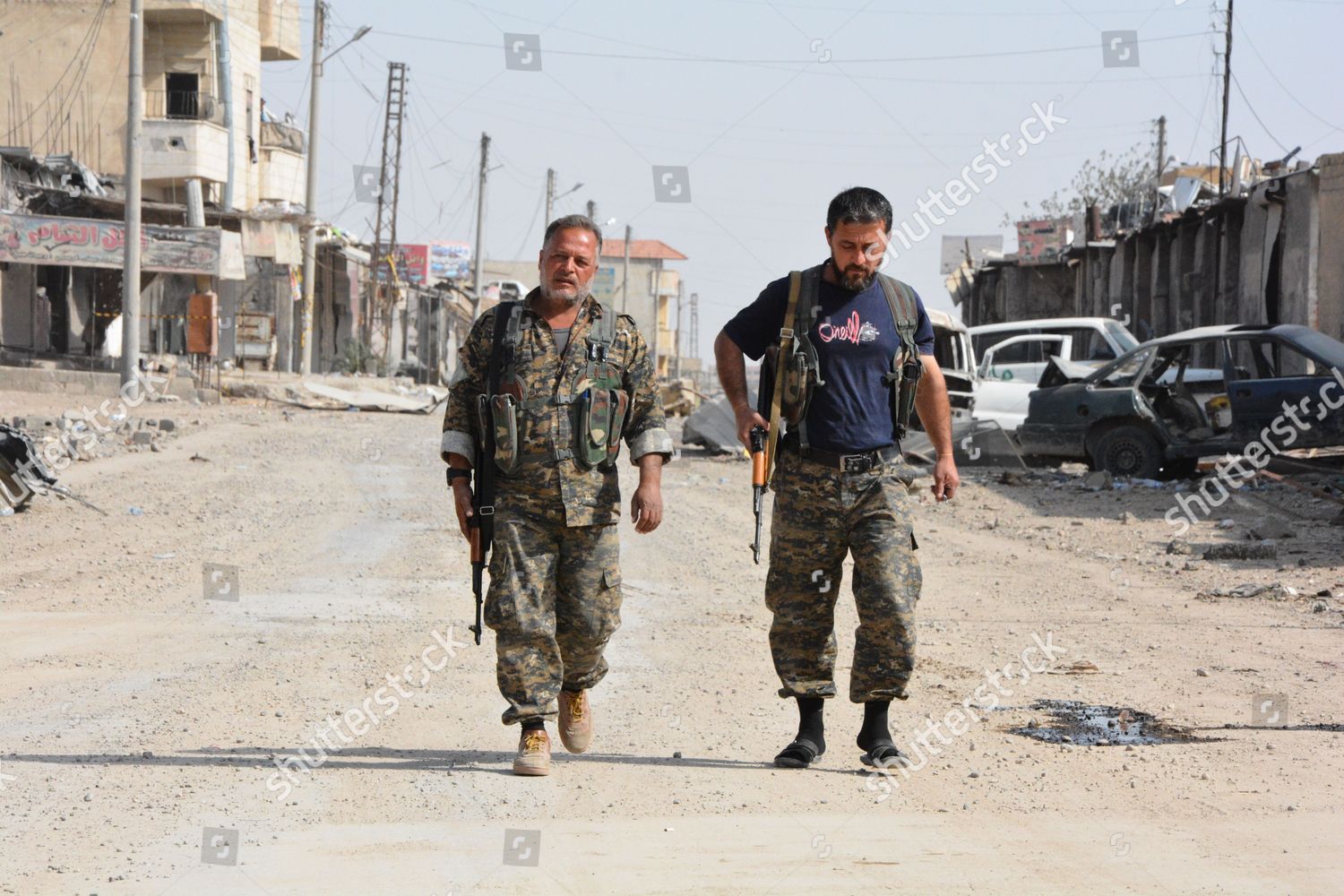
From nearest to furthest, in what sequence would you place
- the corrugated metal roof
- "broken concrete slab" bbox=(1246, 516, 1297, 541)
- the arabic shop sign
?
"broken concrete slab" bbox=(1246, 516, 1297, 541) → the arabic shop sign → the corrugated metal roof

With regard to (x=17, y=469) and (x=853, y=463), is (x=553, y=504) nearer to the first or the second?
(x=853, y=463)

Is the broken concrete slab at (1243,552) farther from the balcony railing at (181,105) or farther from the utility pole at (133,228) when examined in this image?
the balcony railing at (181,105)

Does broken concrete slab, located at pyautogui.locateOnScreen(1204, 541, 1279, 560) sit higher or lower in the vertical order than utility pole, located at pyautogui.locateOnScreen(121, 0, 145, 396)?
lower

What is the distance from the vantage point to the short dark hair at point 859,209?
4.64 m

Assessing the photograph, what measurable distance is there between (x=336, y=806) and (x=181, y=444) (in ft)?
48.9

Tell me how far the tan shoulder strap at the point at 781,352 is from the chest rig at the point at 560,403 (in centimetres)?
47

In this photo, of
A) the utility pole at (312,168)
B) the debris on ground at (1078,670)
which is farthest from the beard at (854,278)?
the utility pole at (312,168)

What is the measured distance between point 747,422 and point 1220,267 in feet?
67.4

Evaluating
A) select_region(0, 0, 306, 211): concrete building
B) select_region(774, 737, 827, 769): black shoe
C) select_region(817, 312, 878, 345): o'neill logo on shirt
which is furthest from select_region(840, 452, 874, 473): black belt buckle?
select_region(0, 0, 306, 211): concrete building

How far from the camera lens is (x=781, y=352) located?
183 inches

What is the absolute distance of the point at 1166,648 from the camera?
7195mm

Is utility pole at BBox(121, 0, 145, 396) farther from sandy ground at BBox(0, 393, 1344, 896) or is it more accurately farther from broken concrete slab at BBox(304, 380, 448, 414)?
sandy ground at BBox(0, 393, 1344, 896)

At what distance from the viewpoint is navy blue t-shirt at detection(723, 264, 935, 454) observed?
4.63 metres

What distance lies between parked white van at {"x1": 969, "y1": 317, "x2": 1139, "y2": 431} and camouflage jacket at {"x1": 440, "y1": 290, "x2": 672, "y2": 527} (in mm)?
14430
